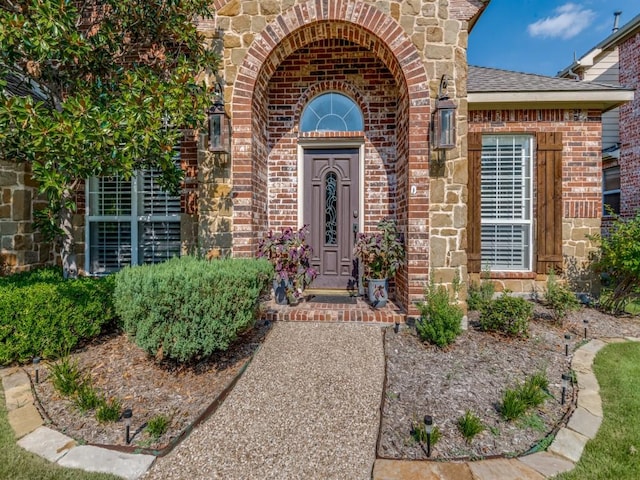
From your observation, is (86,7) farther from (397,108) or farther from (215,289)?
(397,108)

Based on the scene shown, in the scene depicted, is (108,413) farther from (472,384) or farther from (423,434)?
(472,384)

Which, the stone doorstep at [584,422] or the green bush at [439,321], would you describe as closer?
the stone doorstep at [584,422]

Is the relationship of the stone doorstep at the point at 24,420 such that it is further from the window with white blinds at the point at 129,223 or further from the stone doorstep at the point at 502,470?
the stone doorstep at the point at 502,470

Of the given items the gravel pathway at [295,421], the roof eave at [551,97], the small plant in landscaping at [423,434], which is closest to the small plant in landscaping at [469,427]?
the small plant in landscaping at [423,434]

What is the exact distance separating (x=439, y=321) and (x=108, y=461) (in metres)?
2.93

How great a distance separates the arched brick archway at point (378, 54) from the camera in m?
3.80

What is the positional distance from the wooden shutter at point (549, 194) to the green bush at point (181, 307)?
15.9 ft

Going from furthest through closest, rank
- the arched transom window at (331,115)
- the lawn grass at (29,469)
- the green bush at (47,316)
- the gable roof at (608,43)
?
the gable roof at (608,43)
the arched transom window at (331,115)
the green bush at (47,316)
the lawn grass at (29,469)

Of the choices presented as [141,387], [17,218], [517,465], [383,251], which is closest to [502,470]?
[517,465]

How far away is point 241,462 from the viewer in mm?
1919

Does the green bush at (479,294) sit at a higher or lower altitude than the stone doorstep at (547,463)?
higher

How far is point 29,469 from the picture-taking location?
1862mm

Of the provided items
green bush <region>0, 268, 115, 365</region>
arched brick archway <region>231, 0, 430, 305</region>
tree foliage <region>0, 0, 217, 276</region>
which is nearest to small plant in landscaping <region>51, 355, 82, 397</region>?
green bush <region>0, 268, 115, 365</region>

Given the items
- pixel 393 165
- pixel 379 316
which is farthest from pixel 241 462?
pixel 393 165
